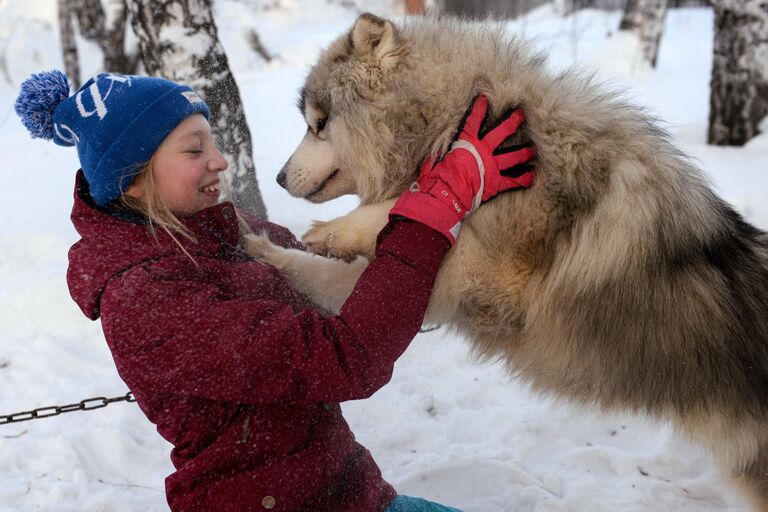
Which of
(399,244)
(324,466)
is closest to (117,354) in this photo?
(324,466)

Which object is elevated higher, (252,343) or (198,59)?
(198,59)

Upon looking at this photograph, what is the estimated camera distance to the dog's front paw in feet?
7.41

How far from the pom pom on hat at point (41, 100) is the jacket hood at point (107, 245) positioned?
0.18 meters

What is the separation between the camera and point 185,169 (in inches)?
77.2

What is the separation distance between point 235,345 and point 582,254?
1066mm

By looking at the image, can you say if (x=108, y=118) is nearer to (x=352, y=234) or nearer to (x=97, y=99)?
(x=97, y=99)

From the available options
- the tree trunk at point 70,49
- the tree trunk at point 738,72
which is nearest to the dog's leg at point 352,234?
the tree trunk at point 738,72

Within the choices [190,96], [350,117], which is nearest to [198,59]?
[350,117]

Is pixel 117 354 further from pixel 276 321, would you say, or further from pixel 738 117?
pixel 738 117

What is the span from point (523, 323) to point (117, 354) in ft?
4.04

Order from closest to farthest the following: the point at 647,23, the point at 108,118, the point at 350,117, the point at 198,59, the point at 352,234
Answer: the point at 108,118 → the point at 352,234 → the point at 350,117 → the point at 198,59 → the point at 647,23

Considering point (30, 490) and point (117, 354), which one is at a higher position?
point (117, 354)

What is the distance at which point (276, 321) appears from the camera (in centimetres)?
178

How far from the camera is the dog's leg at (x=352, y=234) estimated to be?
2.25 m
